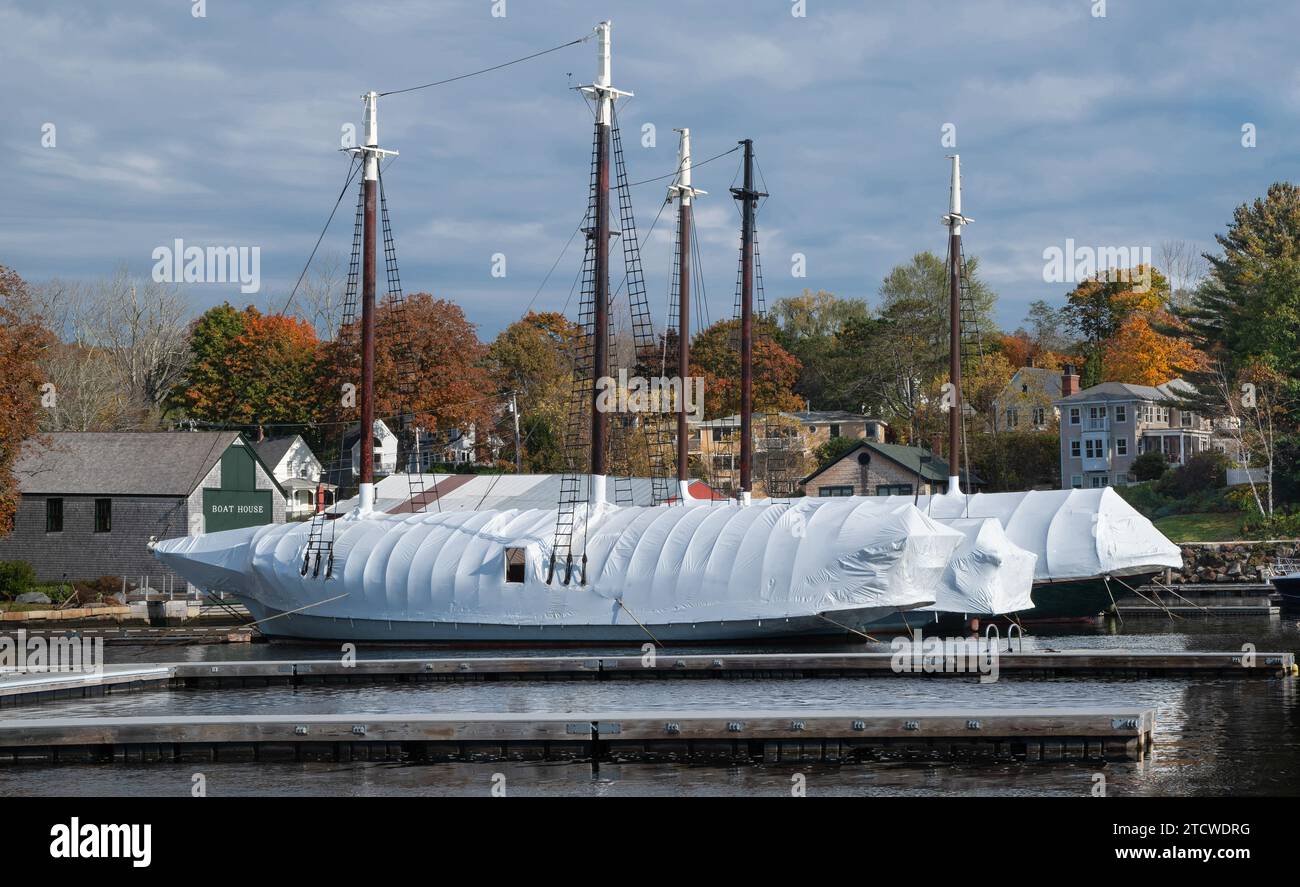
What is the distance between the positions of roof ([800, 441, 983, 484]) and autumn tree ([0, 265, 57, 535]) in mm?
57713

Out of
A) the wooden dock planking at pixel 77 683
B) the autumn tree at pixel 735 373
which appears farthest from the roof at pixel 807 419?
the wooden dock planking at pixel 77 683

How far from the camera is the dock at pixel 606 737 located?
23.0 metres

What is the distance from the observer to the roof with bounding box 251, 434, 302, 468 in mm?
98062

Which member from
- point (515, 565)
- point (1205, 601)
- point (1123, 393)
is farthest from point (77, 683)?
point (1123, 393)

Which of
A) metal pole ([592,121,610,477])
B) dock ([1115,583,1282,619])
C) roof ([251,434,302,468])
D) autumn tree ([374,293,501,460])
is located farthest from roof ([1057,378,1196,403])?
metal pole ([592,121,610,477])

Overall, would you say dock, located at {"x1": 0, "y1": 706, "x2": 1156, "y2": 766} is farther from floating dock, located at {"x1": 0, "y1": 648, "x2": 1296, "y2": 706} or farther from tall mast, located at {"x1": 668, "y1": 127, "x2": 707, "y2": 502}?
tall mast, located at {"x1": 668, "y1": 127, "x2": 707, "y2": 502}

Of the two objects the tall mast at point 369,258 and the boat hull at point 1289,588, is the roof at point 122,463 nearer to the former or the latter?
the tall mast at point 369,258

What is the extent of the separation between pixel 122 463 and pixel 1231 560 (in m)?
56.0

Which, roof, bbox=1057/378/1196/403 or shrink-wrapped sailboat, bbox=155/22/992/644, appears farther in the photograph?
roof, bbox=1057/378/1196/403

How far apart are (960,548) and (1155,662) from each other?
1164cm

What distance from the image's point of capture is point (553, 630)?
139 ft

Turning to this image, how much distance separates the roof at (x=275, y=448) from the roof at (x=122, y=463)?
83.8ft

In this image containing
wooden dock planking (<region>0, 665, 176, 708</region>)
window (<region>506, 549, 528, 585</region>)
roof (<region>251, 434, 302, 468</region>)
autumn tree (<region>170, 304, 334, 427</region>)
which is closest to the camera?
wooden dock planking (<region>0, 665, 176, 708</region>)

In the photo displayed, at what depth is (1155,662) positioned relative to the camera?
3228 centimetres
